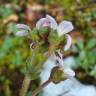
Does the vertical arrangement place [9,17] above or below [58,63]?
below

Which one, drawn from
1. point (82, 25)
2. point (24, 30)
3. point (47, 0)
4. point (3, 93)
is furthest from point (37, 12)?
point (24, 30)

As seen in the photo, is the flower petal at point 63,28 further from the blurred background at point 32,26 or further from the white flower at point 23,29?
the blurred background at point 32,26

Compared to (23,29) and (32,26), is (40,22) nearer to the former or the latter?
(23,29)

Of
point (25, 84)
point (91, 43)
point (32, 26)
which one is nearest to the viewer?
point (25, 84)

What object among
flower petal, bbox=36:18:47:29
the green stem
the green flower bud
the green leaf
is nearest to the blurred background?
the green leaf

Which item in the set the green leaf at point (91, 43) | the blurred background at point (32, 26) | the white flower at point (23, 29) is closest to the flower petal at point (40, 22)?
the white flower at point (23, 29)

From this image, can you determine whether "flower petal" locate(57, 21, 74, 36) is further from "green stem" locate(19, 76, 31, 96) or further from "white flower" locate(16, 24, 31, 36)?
"green stem" locate(19, 76, 31, 96)

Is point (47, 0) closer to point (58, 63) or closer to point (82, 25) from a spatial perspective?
point (82, 25)

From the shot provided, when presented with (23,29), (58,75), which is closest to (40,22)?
(23,29)
